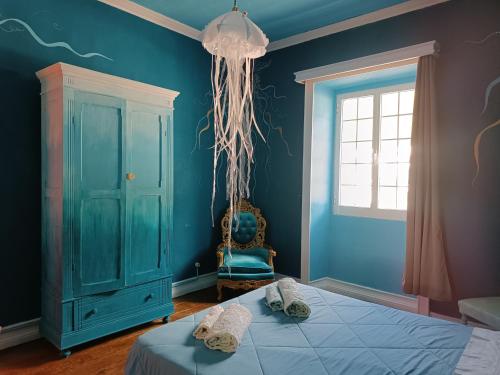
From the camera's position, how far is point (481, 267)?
275 centimetres

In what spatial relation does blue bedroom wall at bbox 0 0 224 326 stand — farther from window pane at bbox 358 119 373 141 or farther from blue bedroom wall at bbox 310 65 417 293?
window pane at bbox 358 119 373 141

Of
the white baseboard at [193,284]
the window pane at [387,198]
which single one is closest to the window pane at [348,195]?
the window pane at [387,198]

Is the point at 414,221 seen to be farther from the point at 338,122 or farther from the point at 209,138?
the point at 209,138

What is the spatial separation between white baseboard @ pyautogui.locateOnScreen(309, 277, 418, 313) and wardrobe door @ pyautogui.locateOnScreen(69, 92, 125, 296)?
2.25m

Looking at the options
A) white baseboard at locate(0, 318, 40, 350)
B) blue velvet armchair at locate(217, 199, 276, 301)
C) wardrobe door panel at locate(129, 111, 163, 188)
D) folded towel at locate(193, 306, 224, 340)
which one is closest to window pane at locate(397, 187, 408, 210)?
blue velvet armchair at locate(217, 199, 276, 301)

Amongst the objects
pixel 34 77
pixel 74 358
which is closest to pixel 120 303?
pixel 74 358

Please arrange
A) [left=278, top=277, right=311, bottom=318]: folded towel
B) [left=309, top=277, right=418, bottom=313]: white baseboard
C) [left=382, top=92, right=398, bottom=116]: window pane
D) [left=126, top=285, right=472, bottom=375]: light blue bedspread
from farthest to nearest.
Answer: [left=382, top=92, right=398, bottom=116]: window pane → [left=309, top=277, right=418, bottom=313]: white baseboard → [left=278, top=277, right=311, bottom=318]: folded towel → [left=126, top=285, right=472, bottom=375]: light blue bedspread

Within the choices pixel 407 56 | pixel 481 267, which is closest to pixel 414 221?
pixel 481 267

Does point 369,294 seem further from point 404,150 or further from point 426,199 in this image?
point 404,150

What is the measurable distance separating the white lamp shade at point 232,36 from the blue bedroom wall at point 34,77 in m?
1.74

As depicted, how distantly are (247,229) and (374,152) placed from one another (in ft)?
5.64

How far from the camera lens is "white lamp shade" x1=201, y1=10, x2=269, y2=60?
1719 mm

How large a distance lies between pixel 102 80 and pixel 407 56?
2.59 metres

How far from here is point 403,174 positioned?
148 inches
